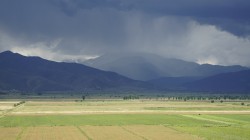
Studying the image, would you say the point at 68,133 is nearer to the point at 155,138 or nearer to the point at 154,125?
the point at 155,138

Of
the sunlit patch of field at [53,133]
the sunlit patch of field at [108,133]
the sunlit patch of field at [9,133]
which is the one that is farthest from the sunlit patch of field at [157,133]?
the sunlit patch of field at [9,133]

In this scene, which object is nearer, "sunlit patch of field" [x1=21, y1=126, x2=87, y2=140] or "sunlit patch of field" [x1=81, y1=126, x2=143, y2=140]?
"sunlit patch of field" [x1=21, y1=126, x2=87, y2=140]

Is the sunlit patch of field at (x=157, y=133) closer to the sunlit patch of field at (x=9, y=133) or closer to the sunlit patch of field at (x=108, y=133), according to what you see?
the sunlit patch of field at (x=108, y=133)

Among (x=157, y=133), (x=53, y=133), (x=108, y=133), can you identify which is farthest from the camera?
(x=157, y=133)

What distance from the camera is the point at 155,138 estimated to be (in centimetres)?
6938

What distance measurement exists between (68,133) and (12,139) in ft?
38.0

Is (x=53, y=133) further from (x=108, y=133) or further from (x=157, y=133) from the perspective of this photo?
(x=157, y=133)

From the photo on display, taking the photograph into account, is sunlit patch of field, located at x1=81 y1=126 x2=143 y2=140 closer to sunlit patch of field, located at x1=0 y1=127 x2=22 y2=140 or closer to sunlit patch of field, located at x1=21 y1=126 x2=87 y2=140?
sunlit patch of field, located at x1=21 y1=126 x2=87 y2=140

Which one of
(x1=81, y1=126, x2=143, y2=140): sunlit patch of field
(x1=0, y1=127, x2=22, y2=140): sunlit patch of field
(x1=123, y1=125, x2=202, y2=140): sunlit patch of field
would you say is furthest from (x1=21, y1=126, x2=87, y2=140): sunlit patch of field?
(x1=123, y1=125, x2=202, y2=140): sunlit patch of field

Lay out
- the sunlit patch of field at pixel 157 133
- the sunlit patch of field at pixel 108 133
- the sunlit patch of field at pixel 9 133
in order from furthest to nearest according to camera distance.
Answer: the sunlit patch of field at pixel 157 133 < the sunlit patch of field at pixel 108 133 < the sunlit patch of field at pixel 9 133

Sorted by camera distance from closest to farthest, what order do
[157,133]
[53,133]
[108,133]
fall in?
[53,133] < [108,133] < [157,133]

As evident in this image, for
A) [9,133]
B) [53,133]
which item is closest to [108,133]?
[53,133]

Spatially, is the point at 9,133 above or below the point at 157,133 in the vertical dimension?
above

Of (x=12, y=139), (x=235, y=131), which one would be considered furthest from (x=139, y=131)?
(x=12, y=139)
